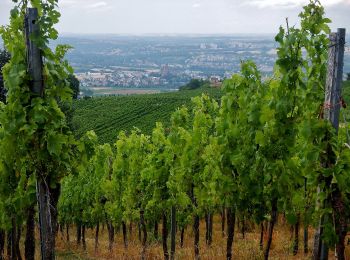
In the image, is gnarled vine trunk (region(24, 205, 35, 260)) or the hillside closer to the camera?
gnarled vine trunk (region(24, 205, 35, 260))

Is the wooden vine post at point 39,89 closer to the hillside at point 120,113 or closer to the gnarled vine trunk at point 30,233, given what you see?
the gnarled vine trunk at point 30,233

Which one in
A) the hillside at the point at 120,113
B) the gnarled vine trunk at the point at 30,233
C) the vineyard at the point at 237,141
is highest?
the vineyard at the point at 237,141

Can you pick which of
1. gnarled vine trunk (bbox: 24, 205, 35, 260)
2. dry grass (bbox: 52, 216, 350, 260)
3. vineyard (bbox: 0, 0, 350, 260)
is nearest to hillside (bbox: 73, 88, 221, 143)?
dry grass (bbox: 52, 216, 350, 260)

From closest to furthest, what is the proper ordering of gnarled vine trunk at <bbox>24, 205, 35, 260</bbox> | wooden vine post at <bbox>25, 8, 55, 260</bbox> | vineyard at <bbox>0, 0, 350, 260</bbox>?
wooden vine post at <bbox>25, 8, 55, 260</bbox>, vineyard at <bbox>0, 0, 350, 260</bbox>, gnarled vine trunk at <bbox>24, 205, 35, 260</bbox>

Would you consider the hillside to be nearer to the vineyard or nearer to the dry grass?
the dry grass

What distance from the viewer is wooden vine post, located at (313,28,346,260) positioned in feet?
16.7

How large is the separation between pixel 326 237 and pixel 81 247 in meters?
18.1

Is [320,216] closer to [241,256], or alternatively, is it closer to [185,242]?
[241,256]

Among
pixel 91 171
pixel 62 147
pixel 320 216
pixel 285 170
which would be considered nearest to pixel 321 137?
pixel 320 216

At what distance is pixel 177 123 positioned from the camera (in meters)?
11.8

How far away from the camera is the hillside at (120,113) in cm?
6181

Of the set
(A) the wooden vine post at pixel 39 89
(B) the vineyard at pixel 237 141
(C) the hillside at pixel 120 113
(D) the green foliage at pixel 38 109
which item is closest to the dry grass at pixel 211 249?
(B) the vineyard at pixel 237 141

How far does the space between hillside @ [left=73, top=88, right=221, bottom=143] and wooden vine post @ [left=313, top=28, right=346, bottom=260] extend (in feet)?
161

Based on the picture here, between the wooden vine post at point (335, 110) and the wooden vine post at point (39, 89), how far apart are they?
3385 mm
